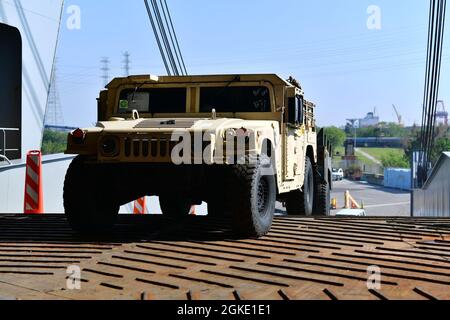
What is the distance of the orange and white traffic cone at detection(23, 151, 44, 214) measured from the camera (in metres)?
8.38

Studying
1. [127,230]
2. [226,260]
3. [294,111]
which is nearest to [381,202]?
[294,111]

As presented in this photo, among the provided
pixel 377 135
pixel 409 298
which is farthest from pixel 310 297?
pixel 377 135

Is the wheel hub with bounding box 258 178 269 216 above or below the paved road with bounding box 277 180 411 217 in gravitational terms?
above

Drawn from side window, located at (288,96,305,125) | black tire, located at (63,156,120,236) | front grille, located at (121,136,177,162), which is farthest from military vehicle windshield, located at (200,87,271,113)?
black tire, located at (63,156,120,236)

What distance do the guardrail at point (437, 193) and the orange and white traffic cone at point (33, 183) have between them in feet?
30.9

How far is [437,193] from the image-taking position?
15.7m

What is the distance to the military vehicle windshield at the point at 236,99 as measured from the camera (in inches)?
256

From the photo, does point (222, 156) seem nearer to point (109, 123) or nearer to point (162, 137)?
point (162, 137)

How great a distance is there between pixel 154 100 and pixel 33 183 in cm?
282

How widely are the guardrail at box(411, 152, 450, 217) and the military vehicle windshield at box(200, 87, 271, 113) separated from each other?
864 cm

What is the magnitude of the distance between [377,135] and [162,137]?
142 meters

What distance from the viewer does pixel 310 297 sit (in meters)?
3.08
